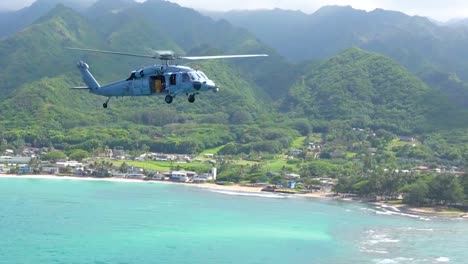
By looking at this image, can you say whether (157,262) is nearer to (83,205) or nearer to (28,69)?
(83,205)

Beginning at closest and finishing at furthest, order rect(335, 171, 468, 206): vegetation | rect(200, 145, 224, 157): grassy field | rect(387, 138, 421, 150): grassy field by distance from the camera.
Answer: rect(335, 171, 468, 206): vegetation
rect(200, 145, 224, 157): grassy field
rect(387, 138, 421, 150): grassy field

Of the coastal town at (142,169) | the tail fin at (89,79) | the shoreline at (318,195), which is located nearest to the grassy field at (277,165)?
the coastal town at (142,169)

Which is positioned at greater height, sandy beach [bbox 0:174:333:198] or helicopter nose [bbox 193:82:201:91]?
helicopter nose [bbox 193:82:201:91]

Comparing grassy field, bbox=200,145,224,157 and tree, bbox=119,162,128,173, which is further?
grassy field, bbox=200,145,224,157

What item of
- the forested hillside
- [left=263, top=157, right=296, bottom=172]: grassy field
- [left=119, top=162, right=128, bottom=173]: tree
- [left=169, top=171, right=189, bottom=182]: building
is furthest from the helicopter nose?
[left=119, top=162, right=128, bottom=173]: tree

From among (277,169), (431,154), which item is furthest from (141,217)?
(431,154)

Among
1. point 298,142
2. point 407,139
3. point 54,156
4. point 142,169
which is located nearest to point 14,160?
point 54,156

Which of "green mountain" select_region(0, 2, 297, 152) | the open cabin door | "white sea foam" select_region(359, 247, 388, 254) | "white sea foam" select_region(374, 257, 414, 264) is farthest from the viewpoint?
"green mountain" select_region(0, 2, 297, 152)

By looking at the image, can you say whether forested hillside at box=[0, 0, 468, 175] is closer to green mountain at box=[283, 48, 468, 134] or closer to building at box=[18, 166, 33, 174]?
green mountain at box=[283, 48, 468, 134]
